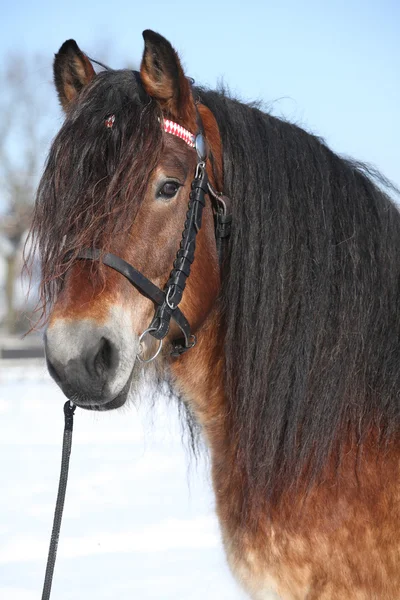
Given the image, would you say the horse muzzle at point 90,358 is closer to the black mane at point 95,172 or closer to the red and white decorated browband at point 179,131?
the black mane at point 95,172

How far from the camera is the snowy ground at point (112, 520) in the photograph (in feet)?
13.7

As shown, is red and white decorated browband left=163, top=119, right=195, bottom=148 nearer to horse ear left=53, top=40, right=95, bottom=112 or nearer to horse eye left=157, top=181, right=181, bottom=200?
horse eye left=157, top=181, right=181, bottom=200

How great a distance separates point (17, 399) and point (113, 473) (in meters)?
4.86

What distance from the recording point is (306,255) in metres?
2.47

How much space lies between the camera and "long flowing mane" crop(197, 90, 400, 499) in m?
2.37

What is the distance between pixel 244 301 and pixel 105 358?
0.63 meters

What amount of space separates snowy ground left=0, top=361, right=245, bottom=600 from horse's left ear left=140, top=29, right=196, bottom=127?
1.47m

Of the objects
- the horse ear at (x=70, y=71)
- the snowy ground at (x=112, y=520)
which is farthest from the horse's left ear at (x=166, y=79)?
the snowy ground at (x=112, y=520)

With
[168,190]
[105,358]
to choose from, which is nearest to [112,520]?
[105,358]

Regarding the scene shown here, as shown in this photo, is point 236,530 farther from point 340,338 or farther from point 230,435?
point 340,338

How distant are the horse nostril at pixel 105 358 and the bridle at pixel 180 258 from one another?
160 millimetres

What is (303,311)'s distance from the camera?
2434 millimetres

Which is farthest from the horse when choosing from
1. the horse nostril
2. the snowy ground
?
the snowy ground

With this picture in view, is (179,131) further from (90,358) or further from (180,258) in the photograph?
(90,358)
